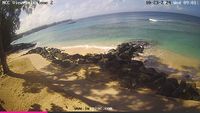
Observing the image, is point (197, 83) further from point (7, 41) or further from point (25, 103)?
point (7, 41)

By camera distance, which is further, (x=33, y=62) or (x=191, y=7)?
(x=33, y=62)

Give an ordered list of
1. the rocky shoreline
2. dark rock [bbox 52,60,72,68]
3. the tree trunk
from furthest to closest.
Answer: the tree trunk < dark rock [bbox 52,60,72,68] < the rocky shoreline

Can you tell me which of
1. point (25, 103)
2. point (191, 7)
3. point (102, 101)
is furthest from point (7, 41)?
point (191, 7)

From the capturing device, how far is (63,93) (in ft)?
17.0

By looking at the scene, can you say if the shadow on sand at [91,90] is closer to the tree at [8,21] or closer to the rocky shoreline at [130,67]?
the rocky shoreline at [130,67]

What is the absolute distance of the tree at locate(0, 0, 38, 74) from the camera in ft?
17.9

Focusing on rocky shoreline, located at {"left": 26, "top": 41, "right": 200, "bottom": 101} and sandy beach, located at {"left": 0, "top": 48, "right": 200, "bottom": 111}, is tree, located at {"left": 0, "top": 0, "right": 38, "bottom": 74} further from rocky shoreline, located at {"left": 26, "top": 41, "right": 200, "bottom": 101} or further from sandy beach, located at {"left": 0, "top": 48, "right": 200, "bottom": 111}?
rocky shoreline, located at {"left": 26, "top": 41, "right": 200, "bottom": 101}

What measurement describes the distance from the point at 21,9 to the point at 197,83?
2.71 metres

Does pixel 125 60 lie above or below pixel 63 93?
above

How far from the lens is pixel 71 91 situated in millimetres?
5168

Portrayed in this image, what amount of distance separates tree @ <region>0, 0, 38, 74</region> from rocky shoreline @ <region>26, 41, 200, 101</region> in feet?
1.39

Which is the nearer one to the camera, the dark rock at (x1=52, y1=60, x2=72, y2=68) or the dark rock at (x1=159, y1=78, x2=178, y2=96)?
the dark rock at (x1=159, y1=78, x2=178, y2=96)

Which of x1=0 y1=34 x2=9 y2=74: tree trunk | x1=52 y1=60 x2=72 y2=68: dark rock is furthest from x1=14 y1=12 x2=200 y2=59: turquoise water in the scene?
x1=0 y1=34 x2=9 y2=74: tree trunk

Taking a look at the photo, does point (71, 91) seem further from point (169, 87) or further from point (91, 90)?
point (169, 87)
